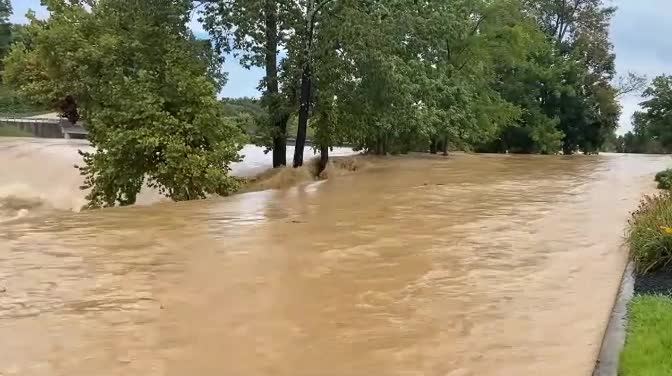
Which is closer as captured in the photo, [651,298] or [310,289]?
[651,298]

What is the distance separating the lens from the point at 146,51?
1942 cm

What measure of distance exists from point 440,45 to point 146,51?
9698mm

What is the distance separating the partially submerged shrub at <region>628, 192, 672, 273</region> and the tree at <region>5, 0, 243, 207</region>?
9789 mm

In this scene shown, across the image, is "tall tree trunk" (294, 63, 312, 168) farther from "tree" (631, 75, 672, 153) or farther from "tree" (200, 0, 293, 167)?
"tree" (631, 75, 672, 153)

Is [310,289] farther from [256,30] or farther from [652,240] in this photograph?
[256,30]

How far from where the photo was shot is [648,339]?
5.69 m

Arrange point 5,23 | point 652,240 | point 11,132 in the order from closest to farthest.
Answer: point 652,240
point 11,132
point 5,23

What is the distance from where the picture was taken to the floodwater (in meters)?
5.87

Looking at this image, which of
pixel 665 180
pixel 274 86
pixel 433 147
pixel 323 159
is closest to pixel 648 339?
pixel 665 180

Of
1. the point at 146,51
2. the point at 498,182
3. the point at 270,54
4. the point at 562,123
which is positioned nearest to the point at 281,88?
the point at 270,54

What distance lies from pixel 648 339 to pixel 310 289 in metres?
3.61

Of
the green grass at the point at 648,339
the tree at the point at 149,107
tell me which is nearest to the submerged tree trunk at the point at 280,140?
the tree at the point at 149,107

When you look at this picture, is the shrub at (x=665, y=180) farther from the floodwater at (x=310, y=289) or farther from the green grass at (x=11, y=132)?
the green grass at (x=11, y=132)

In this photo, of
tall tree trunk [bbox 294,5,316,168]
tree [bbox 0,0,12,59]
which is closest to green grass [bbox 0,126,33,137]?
tree [bbox 0,0,12,59]
